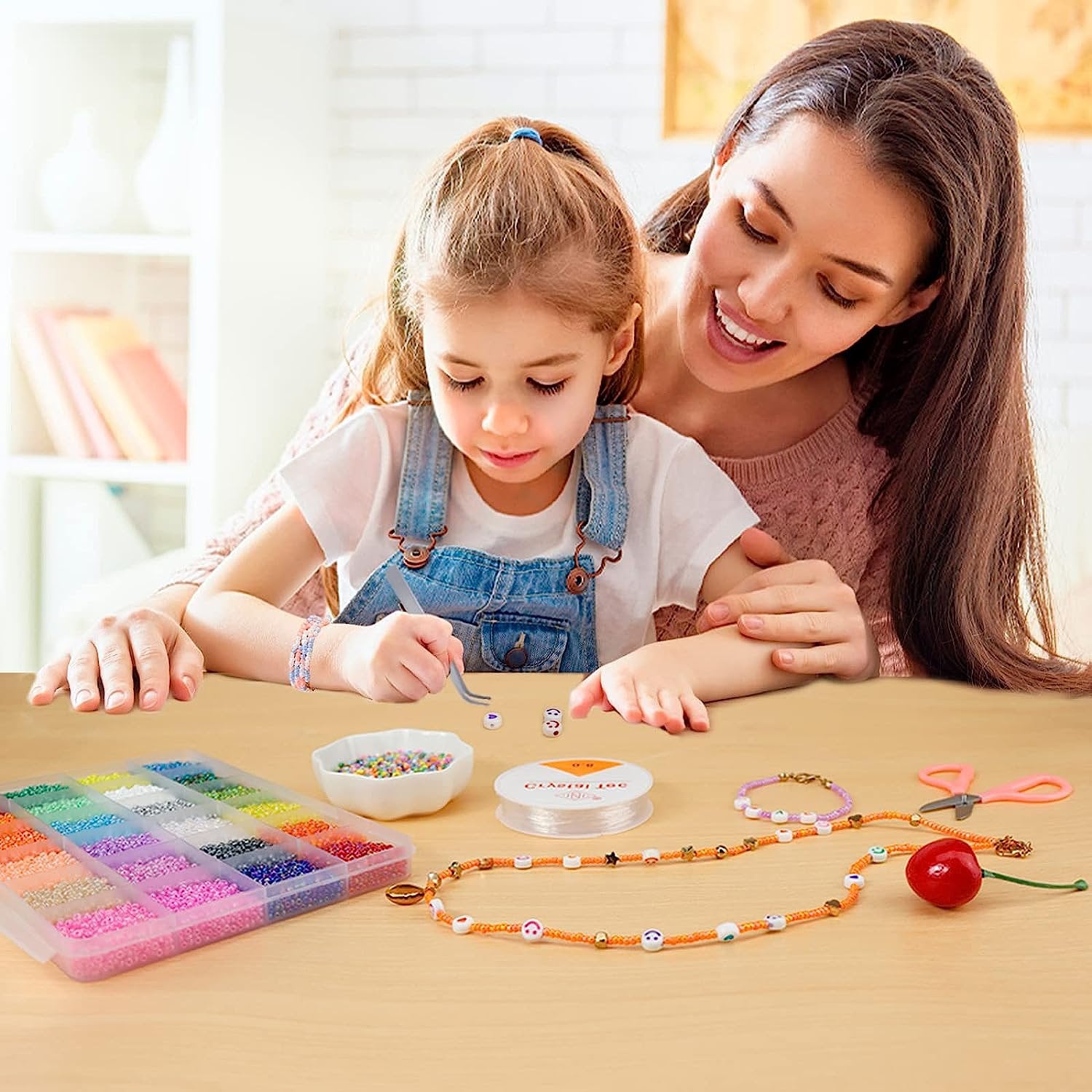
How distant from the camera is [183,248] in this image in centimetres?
225

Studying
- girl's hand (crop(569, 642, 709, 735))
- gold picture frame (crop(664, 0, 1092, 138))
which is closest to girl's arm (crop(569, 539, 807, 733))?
girl's hand (crop(569, 642, 709, 735))

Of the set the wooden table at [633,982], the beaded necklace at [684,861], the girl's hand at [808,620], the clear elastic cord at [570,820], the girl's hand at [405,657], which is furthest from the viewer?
the girl's hand at [808,620]

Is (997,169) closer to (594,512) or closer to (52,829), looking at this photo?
(594,512)

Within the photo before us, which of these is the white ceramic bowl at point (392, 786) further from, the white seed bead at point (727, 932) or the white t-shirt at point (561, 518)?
the white t-shirt at point (561, 518)

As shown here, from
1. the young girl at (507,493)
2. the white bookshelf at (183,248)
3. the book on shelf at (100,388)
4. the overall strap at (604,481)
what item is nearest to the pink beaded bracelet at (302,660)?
the young girl at (507,493)

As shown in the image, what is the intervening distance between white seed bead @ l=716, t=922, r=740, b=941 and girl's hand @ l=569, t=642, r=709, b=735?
0.27 metres

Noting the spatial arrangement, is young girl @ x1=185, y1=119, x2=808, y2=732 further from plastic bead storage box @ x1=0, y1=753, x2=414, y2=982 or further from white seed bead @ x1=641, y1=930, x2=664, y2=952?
white seed bead @ x1=641, y1=930, x2=664, y2=952

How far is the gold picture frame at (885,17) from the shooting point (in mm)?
2246

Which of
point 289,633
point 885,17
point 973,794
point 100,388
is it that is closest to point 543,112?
point 885,17

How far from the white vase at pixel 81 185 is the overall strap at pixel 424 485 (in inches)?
57.7

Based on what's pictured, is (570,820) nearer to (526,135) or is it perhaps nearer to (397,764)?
(397,764)

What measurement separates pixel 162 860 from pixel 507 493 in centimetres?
48

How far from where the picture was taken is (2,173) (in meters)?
2.30

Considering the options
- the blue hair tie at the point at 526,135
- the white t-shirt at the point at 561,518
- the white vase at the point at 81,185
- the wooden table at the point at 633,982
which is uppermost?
the white vase at the point at 81,185
